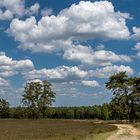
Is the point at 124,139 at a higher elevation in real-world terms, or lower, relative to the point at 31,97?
lower

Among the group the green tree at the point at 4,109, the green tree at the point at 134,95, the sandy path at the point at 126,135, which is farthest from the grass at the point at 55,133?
the green tree at the point at 4,109

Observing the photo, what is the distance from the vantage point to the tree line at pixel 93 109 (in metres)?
86.1

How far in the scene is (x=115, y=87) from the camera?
285 feet

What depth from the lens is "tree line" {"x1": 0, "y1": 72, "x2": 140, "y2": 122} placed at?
86.1 m

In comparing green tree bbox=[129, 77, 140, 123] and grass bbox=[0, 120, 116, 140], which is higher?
green tree bbox=[129, 77, 140, 123]

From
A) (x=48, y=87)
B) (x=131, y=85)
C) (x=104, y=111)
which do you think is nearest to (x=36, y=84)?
(x=48, y=87)

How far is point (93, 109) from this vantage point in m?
181

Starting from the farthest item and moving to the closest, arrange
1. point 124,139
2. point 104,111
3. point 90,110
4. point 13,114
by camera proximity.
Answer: point 90,110 < point 13,114 < point 104,111 < point 124,139

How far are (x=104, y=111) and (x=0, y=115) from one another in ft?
134

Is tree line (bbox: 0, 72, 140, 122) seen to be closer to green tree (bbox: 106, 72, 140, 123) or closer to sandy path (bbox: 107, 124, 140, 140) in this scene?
green tree (bbox: 106, 72, 140, 123)

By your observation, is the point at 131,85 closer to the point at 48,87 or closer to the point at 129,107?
the point at 129,107

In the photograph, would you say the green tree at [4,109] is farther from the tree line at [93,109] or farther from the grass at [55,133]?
the grass at [55,133]

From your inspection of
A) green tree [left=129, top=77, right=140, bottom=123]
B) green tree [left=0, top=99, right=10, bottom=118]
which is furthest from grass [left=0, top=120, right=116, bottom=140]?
green tree [left=0, top=99, right=10, bottom=118]

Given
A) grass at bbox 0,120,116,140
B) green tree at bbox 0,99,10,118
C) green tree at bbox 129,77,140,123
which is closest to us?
grass at bbox 0,120,116,140
